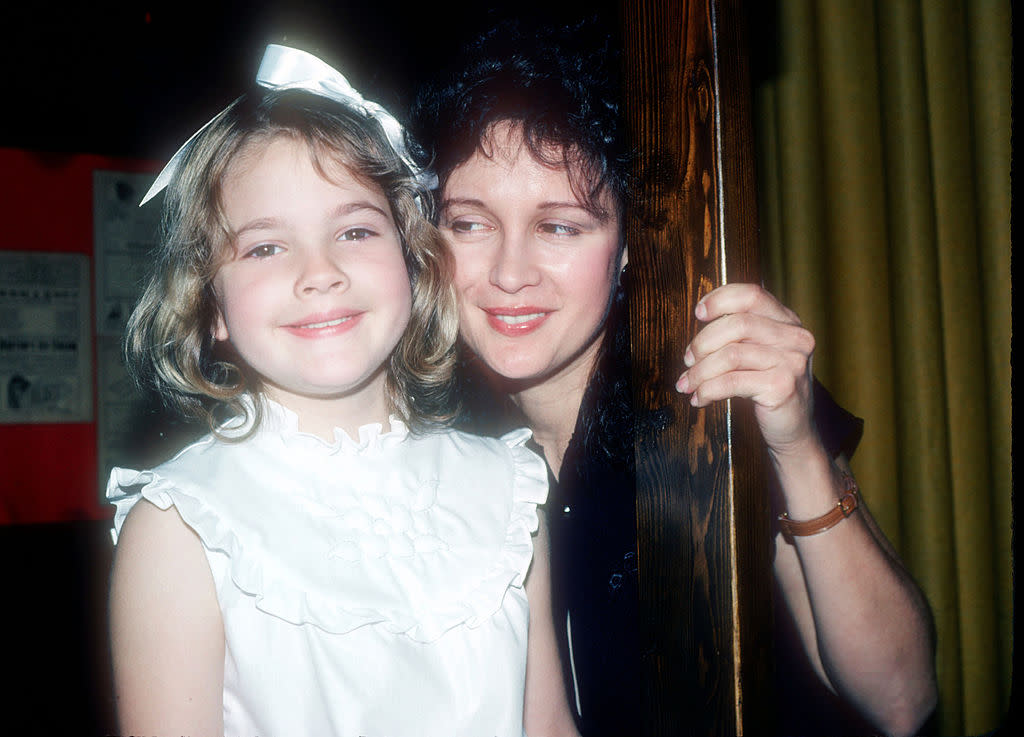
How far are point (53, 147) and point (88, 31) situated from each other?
27 centimetres

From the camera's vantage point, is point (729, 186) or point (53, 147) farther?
point (53, 147)

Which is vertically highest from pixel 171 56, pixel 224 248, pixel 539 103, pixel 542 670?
pixel 171 56

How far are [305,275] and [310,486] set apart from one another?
0.28 m

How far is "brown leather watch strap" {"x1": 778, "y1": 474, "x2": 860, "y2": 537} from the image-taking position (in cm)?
94

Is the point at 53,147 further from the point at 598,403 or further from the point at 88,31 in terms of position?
the point at 598,403

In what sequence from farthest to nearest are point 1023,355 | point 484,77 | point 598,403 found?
point 598,403 → point 484,77 → point 1023,355

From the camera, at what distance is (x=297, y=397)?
3.20ft

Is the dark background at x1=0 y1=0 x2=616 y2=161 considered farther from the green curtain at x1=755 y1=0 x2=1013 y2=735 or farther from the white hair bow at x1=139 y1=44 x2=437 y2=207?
the green curtain at x1=755 y1=0 x2=1013 y2=735

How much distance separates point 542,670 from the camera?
1.01 m

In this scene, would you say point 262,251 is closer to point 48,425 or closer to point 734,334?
point 734,334

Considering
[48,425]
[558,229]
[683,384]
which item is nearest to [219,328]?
[558,229]

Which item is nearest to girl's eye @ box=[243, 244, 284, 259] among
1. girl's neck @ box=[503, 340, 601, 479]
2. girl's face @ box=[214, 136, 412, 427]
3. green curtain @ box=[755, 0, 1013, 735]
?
girl's face @ box=[214, 136, 412, 427]

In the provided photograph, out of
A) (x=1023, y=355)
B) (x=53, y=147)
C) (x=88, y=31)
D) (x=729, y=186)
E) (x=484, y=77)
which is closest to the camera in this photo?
(x=729, y=186)

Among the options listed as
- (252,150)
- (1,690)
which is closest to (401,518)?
(252,150)
